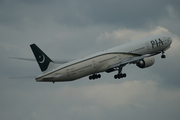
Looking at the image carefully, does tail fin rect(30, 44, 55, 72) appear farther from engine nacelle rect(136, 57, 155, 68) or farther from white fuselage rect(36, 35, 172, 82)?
engine nacelle rect(136, 57, 155, 68)

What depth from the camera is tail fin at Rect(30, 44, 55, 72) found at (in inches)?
2584

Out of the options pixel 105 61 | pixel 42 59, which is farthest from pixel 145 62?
pixel 42 59

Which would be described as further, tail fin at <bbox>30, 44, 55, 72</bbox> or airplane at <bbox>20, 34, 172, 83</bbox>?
airplane at <bbox>20, 34, 172, 83</bbox>

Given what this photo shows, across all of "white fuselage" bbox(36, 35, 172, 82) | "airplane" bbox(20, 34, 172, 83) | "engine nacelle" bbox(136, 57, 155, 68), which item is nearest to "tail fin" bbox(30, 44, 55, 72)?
"airplane" bbox(20, 34, 172, 83)

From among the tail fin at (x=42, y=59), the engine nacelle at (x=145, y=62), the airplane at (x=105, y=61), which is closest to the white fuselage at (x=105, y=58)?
the airplane at (x=105, y=61)

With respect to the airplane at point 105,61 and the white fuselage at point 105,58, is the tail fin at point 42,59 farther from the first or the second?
the white fuselage at point 105,58

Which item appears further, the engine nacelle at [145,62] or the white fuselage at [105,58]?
the engine nacelle at [145,62]

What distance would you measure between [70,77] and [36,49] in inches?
317

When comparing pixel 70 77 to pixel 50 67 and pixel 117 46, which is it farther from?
pixel 117 46

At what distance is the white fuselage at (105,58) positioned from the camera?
222ft

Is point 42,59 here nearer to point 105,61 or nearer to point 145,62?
point 105,61

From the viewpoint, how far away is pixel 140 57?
2936 inches

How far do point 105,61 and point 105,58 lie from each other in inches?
23.0

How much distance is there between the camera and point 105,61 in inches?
2884
